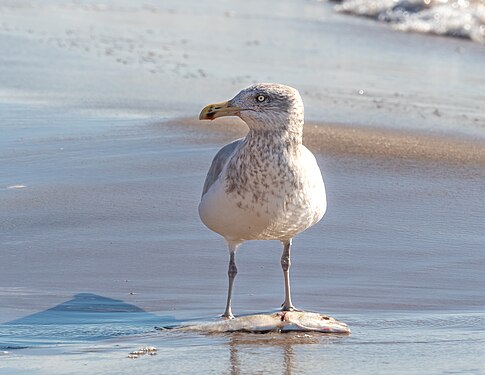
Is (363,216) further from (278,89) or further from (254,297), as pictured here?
(278,89)

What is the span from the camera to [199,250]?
666cm

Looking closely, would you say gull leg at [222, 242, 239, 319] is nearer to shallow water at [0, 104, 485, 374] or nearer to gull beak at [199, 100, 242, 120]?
shallow water at [0, 104, 485, 374]

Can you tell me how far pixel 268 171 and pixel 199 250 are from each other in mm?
1440

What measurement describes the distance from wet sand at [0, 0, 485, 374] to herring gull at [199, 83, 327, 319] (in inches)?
22.2

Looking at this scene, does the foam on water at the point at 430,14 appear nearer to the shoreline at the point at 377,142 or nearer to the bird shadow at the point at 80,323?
the shoreline at the point at 377,142

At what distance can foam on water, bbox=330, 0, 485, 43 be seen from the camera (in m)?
16.8

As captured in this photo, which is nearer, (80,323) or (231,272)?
(80,323)

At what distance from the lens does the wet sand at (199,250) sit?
5035 millimetres

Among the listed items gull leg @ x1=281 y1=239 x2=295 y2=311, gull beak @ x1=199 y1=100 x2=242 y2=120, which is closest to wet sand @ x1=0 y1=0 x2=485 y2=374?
gull leg @ x1=281 y1=239 x2=295 y2=311

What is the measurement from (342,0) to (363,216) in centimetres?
1428

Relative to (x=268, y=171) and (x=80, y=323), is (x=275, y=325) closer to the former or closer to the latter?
(x=268, y=171)

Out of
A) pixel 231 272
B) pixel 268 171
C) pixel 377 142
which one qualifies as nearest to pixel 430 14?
pixel 377 142

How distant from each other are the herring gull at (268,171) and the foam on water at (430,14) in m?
11.2

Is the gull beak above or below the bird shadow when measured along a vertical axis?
above
